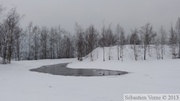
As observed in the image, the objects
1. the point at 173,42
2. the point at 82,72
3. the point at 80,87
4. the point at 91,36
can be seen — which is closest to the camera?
the point at 80,87

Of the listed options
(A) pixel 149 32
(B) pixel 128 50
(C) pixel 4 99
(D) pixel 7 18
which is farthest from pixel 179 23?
(C) pixel 4 99

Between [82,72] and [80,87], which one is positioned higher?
[80,87]

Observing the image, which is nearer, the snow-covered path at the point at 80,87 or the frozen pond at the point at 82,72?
the snow-covered path at the point at 80,87

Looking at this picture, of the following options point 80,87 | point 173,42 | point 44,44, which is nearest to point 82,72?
point 80,87

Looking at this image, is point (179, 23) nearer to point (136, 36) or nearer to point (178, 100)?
point (136, 36)

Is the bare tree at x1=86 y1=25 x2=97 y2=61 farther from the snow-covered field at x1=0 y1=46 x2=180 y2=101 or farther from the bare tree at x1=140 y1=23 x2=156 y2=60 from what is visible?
the snow-covered field at x1=0 y1=46 x2=180 y2=101

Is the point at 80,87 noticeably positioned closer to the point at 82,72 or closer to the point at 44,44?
the point at 82,72

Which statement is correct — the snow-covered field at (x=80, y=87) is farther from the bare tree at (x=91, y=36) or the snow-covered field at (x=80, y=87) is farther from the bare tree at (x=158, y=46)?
the bare tree at (x=91, y=36)

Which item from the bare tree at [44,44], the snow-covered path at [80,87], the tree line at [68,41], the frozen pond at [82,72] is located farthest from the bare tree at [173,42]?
the bare tree at [44,44]

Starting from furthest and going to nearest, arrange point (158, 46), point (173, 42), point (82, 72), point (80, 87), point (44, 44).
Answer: point (44, 44), point (158, 46), point (173, 42), point (82, 72), point (80, 87)

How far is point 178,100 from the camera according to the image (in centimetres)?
779

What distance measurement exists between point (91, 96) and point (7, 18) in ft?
104

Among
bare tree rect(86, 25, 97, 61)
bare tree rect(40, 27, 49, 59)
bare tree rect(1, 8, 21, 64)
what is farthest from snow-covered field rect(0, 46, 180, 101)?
bare tree rect(40, 27, 49, 59)

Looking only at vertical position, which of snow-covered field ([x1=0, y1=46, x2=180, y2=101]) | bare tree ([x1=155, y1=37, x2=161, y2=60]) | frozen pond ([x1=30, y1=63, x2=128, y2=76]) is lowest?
frozen pond ([x1=30, y1=63, x2=128, y2=76])
